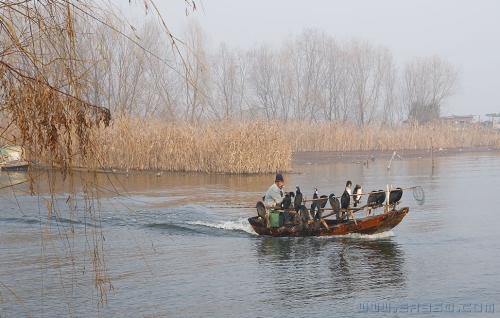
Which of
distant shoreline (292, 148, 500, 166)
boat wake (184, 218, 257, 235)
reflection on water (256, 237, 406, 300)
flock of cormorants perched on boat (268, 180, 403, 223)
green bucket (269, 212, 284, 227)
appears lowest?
reflection on water (256, 237, 406, 300)

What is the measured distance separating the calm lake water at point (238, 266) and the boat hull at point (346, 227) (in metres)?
0.21

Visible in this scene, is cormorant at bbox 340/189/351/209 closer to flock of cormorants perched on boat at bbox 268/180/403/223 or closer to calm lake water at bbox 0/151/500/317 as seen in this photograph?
flock of cormorants perched on boat at bbox 268/180/403/223

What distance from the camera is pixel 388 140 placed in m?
53.8

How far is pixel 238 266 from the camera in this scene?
13961 millimetres

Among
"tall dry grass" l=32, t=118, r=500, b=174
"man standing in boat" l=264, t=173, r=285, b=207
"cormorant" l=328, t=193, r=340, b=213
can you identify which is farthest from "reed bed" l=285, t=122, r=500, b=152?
"cormorant" l=328, t=193, r=340, b=213

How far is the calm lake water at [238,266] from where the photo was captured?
1088 cm

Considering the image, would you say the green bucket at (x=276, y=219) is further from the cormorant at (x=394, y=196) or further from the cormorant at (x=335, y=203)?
the cormorant at (x=394, y=196)

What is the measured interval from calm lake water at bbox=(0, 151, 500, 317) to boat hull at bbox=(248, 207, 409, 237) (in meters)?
0.21

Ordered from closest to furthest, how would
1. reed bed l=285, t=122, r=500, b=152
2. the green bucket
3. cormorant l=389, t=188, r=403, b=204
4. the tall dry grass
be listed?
1. cormorant l=389, t=188, r=403, b=204
2. the green bucket
3. the tall dry grass
4. reed bed l=285, t=122, r=500, b=152

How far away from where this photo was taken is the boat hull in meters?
16.2

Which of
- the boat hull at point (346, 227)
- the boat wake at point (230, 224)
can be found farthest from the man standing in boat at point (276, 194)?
the boat wake at point (230, 224)

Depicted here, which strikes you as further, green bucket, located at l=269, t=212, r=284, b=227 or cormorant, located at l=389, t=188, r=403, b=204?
green bucket, located at l=269, t=212, r=284, b=227

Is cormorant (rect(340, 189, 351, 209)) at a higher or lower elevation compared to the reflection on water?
higher

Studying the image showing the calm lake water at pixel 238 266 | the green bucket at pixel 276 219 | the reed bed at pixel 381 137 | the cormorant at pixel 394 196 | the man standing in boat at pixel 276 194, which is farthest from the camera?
the reed bed at pixel 381 137
